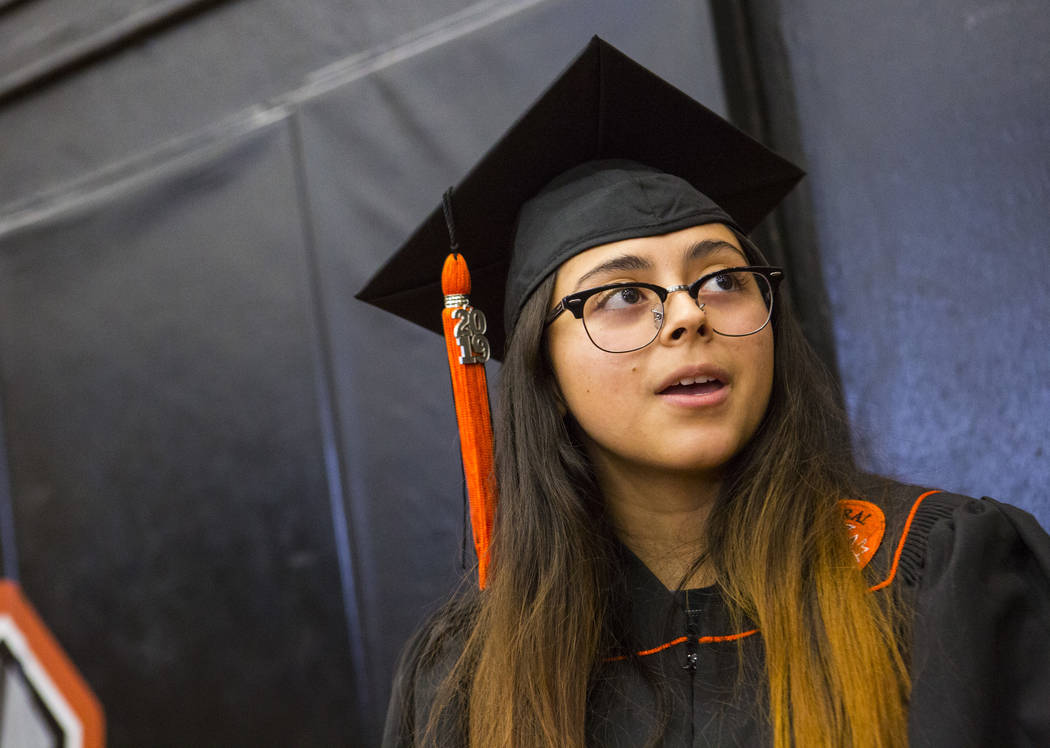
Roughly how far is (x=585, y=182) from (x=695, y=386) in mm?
313

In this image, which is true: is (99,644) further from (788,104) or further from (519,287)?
(788,104)

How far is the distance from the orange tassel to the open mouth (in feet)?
0.88

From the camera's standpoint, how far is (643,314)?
3.89 ft

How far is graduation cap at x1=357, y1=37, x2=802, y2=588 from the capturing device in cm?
124

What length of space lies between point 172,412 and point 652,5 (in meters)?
1.43

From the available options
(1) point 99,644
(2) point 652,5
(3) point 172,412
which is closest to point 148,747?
(1) point 99,644

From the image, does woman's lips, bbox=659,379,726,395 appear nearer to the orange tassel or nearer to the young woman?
the young woman

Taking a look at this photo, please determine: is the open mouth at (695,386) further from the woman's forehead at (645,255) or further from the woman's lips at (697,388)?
the woman's forehead at (645,255)

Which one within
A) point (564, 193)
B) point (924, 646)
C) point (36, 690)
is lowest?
point (36, 690)

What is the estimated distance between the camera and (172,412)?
2309 millimetres

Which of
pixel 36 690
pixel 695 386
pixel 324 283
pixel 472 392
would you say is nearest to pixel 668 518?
pixel 695 386

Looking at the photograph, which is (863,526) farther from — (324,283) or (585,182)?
(324,283)

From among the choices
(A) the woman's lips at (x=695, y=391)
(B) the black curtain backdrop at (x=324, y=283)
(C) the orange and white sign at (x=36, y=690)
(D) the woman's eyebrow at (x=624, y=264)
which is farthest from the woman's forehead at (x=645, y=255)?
(C) the orange and white sign at (x=36, y=690)

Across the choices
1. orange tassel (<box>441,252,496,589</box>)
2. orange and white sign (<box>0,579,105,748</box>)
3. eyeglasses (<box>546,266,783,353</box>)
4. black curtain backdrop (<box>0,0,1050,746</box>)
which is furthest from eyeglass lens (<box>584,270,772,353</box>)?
orange and white sign (<box>0,579,105,748</box>)
